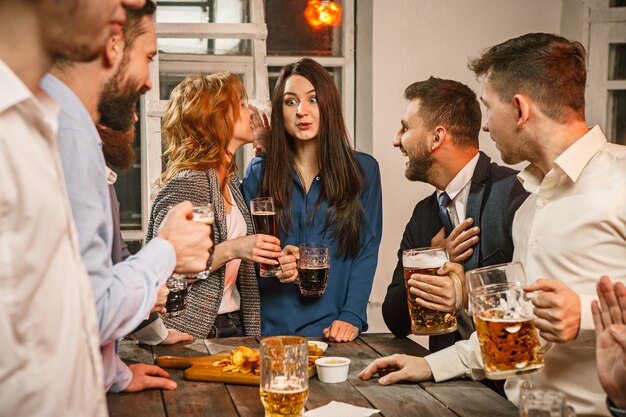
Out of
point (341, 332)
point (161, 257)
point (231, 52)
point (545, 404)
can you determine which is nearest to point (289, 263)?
point (341, 332)

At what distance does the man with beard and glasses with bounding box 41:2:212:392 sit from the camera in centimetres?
138

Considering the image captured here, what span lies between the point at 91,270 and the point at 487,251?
1.75 m

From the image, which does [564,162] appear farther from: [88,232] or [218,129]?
[218,129]

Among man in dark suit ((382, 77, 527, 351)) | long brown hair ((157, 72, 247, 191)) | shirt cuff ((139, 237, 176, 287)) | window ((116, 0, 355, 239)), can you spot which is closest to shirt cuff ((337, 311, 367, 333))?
man in dark suit ((382, 77, 527, 351))

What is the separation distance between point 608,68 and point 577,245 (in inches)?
114

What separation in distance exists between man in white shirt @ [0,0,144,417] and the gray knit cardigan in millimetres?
1617

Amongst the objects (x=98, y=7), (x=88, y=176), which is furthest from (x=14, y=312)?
(x=98, y=7)

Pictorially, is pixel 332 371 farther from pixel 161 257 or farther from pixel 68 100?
pixel 68 100

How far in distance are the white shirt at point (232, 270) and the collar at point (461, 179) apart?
887 mm

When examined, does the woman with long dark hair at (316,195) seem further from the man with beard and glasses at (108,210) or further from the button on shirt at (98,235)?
the button on shirt at (98,235)

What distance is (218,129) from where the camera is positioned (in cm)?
312

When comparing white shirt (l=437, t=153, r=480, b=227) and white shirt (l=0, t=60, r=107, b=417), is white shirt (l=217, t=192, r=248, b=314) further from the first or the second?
white shirt (l=0, t=60, r=107, b=417)

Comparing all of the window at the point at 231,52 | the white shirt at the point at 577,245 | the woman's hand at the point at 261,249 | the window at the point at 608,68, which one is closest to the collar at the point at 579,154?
the white shirt at the point at 577,245

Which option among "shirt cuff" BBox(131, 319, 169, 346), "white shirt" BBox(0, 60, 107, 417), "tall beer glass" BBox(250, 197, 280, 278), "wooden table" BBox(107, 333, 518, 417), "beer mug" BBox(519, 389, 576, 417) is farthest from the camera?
"tall beer glass" BBox(250, 197, 280, 278)
